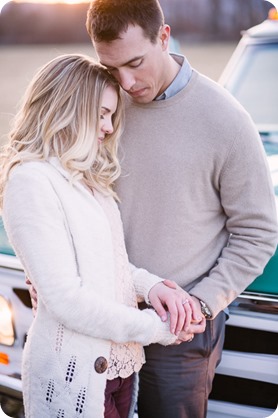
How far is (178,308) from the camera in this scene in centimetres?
200

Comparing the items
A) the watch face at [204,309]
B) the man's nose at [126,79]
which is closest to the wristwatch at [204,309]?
the watch face at [204,309]

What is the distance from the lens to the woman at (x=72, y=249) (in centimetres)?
177

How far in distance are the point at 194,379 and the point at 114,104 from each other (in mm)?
944

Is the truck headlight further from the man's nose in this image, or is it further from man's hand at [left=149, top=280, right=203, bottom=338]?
the man's nose

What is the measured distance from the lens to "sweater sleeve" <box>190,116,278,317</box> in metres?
2.02

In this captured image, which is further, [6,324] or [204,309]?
[6,324]

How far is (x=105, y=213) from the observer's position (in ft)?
6.58

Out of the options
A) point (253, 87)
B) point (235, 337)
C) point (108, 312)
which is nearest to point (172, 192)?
point (108, 312)

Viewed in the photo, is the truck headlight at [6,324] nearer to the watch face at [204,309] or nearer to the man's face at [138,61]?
the watch face at [204,309]

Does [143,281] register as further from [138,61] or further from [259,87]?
[259,87]

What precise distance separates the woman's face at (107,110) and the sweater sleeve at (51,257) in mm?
272

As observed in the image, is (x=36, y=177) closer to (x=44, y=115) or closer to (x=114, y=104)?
(x=44, y=115)

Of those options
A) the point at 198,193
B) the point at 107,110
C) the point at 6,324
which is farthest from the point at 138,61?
the point at 6,324

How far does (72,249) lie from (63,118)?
38cm
